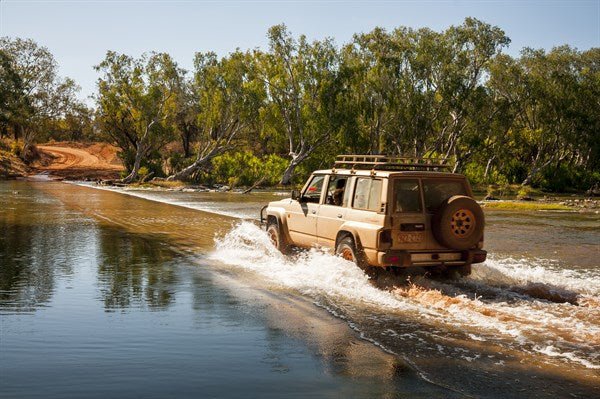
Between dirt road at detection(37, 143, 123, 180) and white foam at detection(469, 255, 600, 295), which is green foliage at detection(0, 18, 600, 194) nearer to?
dirt road at detection(37, 143, 123, 180)

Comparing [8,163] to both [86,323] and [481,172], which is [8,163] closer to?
[481,172]

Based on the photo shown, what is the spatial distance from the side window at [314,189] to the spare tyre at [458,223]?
2855 mm

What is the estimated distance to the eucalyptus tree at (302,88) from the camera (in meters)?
55.0

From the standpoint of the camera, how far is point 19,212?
84.3 feet

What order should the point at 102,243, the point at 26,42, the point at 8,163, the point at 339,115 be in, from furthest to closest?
the point at 26,42 → the point at 8,163 → the point at 339,115 → the point at 102,243

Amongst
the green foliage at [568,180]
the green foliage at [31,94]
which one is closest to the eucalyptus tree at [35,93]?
the green foliage at [31,94]

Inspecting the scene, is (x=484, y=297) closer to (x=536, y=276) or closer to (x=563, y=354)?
(x=536, y=276)

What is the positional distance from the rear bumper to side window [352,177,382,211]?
0.81 metres

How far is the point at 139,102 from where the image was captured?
58906mm

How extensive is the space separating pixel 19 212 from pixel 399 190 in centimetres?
1967

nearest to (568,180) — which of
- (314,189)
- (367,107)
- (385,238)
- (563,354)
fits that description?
(367,107)

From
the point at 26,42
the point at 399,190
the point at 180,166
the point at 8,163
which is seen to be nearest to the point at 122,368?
the point at 399,190

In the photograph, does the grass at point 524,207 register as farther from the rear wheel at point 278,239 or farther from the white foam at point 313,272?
the rear wheel at point 278,239

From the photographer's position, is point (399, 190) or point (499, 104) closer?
point (399, 190)
